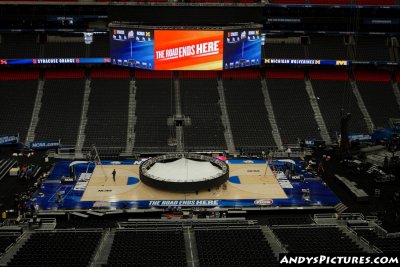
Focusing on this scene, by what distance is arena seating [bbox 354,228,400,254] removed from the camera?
96.2 ft

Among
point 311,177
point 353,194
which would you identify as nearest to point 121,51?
point 311,177

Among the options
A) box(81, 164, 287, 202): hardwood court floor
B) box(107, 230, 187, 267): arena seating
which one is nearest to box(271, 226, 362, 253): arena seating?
box(107, 230, 187, 267): arena seating

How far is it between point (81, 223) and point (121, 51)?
18912 millimetres

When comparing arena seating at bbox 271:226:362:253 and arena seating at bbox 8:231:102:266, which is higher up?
arena seating at bbox 271:226:362:253

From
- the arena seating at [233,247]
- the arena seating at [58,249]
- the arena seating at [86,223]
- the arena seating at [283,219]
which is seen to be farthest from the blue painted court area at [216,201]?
the arena seating at [58,249]

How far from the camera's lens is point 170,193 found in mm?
42875

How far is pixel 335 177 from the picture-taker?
155 ft

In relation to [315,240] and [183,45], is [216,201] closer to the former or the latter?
[315,240]

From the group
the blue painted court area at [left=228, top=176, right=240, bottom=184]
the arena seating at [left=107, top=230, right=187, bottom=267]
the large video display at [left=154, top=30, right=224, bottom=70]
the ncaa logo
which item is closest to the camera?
the arena seating at [left=107, top=230, right=187, bottom=267]

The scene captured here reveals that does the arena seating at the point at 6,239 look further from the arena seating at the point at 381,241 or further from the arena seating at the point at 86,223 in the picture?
the arena seating at the point at 381,241

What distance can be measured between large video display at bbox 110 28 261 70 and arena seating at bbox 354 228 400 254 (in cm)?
2333

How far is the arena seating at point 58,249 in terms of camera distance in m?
27.3

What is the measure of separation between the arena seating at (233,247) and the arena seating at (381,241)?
648 centimetres

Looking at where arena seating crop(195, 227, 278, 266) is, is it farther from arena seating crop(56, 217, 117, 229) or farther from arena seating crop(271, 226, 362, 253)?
arena seating crop(56, 217, 117, 229)
